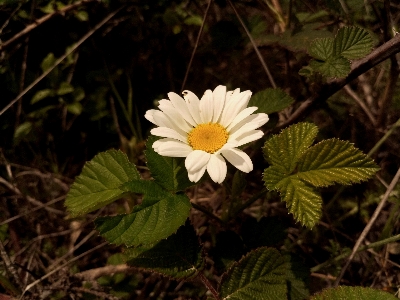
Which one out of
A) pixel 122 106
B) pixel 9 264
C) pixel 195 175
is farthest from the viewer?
pixel 122 106

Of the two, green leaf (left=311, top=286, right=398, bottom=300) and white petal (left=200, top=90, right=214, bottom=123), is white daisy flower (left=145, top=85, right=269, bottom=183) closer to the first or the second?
white petal (left=200, top=90, right=214, bottom=123)

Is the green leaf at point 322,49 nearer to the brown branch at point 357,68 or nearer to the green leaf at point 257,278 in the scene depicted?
the brown branch at point 357,68

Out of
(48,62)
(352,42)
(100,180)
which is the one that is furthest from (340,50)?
(48,62)

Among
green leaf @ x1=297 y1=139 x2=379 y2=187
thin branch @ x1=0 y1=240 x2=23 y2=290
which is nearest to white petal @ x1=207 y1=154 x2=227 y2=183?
green leaf @ x1=297 y1=139 x2=379 y2=187

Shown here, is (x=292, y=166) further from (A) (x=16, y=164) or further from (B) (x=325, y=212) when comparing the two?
(A) (x=16, y=164)

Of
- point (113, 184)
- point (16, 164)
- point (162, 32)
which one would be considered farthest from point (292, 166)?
point (16, 164)

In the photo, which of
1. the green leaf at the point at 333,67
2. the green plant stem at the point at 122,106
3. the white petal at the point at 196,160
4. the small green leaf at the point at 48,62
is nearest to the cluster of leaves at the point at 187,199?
the white petal at the point at 196,160

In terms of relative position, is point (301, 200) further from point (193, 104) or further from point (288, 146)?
point (193, 104)

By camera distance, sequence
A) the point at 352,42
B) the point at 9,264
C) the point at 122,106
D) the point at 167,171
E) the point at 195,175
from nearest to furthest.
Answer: the point at 195,175 < the point at 167,171 < the point at 352,42 < the point at 9,264 < the point at 122,106
